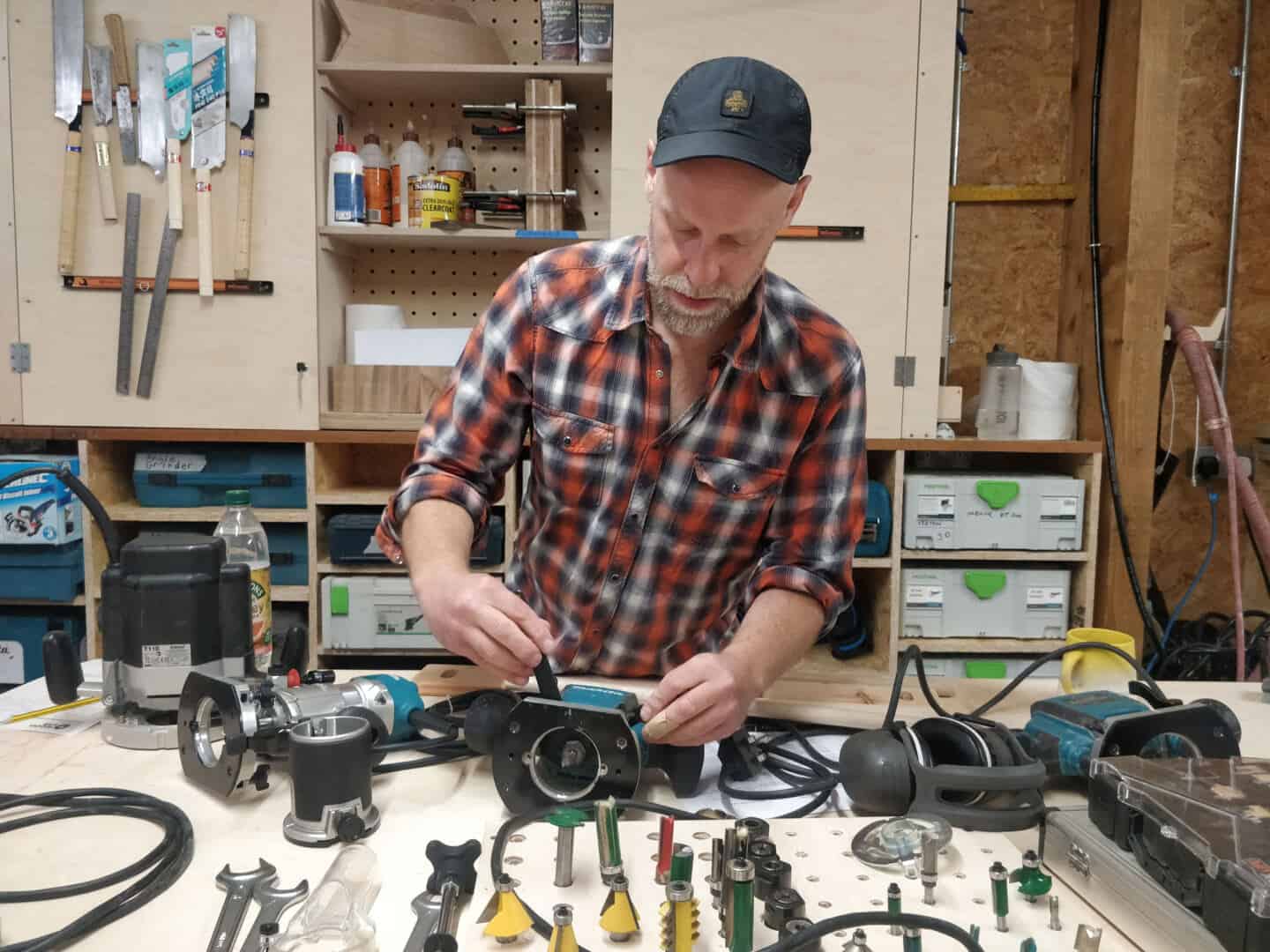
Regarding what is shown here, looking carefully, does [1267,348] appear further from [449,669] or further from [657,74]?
[449,669]

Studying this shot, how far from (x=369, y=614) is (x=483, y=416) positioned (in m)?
1.25

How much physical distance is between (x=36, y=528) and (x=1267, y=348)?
3330 millimetres

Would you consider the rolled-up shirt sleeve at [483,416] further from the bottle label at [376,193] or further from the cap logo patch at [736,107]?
the bottle label at [376,193]

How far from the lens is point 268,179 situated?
7.18ft

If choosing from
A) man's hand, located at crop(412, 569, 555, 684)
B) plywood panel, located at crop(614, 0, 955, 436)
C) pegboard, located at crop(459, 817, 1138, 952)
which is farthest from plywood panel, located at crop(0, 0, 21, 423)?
pegboard, located at crop(459, 817, 1138, 952)

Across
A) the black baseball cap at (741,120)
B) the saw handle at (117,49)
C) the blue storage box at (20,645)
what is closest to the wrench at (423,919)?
the black baseball cap at (741,120)

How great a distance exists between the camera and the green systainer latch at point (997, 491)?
2.17 meters

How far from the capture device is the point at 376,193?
7.59 feet

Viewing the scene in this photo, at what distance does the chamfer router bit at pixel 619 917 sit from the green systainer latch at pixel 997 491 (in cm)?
181

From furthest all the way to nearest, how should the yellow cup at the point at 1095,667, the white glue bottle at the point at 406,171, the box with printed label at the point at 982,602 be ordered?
1. the white glue bottle at the point at 406,171
2. the box with printed label at the point at 982,602
3. the yellow cup at the point at 1095,667

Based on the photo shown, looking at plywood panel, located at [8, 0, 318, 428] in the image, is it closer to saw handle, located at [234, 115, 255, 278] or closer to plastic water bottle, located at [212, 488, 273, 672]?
saw handle, located at [234, 115, 255, 278]

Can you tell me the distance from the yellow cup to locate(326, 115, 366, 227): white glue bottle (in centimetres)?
188

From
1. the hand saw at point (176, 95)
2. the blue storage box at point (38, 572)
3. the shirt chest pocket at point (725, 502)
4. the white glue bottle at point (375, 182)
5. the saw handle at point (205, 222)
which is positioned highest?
the hand saw at point (176, 95)

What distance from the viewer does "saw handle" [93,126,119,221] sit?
84.4 inches
